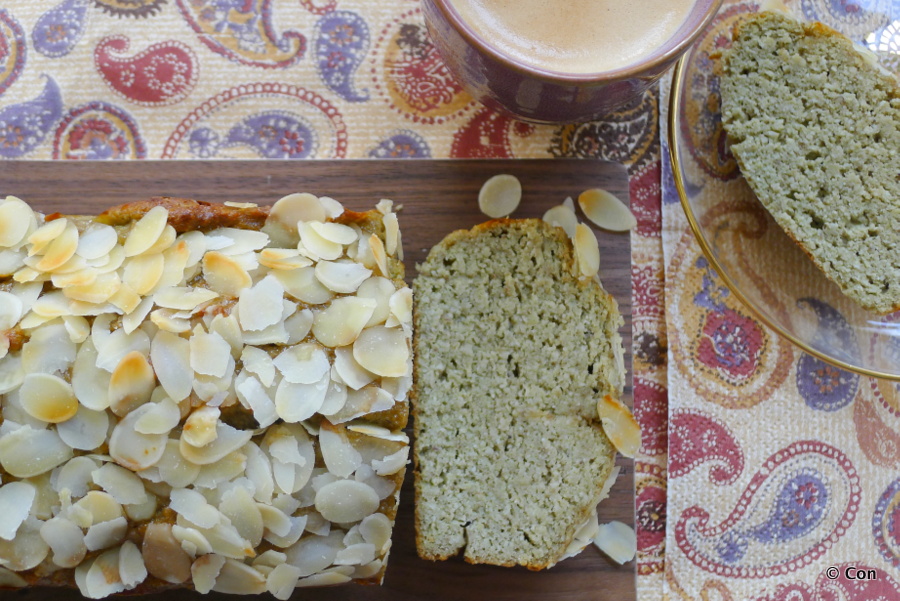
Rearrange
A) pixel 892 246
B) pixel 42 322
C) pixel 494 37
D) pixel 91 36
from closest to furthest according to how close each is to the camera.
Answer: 1. pixel 42 322
2. pixel 494 37
3. pixel 892 246
4. pixel 91 36

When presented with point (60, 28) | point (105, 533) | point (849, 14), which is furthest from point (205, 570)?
point (849, 14)

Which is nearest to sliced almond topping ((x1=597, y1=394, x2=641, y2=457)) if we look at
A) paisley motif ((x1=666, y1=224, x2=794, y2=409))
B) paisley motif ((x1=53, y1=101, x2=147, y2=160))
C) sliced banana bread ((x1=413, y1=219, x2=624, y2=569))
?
sliced banana bread ((x1=413, y1=219, x2=624, y2=569))

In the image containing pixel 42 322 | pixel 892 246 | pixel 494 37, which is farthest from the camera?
pixel 892 246

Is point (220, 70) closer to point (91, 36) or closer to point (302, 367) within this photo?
point (91, 36)

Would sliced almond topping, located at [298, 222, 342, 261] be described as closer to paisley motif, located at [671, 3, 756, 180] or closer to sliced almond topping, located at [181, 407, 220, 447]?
sliced almond topping, located at [181, 407, 220, 447]

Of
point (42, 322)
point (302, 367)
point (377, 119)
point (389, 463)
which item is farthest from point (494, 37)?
point (42, 322)

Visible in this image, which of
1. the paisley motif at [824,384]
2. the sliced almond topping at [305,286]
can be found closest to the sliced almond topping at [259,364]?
the sliced almond topping at [305,286]
